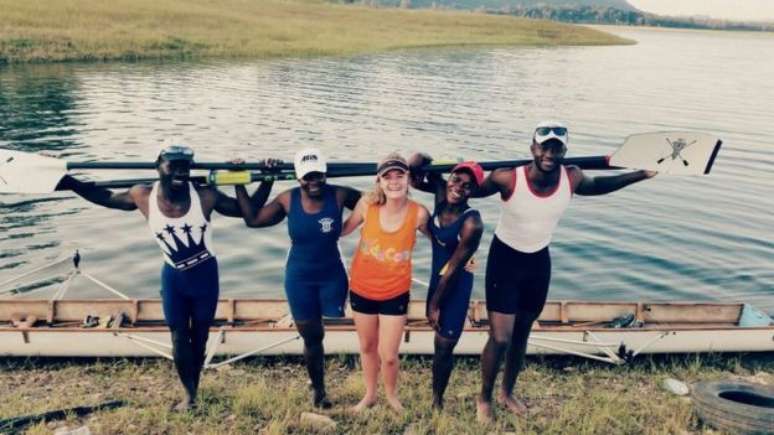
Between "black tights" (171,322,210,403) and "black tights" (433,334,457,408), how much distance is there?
9.44 feet

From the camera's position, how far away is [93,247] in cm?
1717

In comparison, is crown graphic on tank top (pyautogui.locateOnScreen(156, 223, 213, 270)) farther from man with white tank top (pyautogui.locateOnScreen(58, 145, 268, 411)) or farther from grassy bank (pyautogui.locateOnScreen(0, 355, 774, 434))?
grassy bank (pyautogui.locateOnScreen(0, 355, 774, 434))

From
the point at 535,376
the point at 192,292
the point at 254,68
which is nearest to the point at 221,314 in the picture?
the point at 192,292

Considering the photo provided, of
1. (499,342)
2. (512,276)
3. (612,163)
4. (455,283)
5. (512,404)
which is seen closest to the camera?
(455,283)

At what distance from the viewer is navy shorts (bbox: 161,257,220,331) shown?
25.5 ft

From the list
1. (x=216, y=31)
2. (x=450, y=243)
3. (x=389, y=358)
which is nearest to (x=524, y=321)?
(x=450, y=243)

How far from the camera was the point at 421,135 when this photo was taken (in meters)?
32.7

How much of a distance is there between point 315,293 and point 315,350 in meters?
0.82

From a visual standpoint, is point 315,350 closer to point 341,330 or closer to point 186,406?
point 186,406

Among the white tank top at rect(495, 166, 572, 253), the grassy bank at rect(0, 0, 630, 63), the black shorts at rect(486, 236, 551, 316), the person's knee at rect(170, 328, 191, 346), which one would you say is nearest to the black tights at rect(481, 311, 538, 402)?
the black shorts at rect(486, 236, 551, 316)

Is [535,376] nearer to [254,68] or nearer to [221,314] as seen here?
[221,314]

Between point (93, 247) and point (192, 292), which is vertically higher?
point (192, 292)

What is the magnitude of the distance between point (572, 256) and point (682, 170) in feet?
29.6

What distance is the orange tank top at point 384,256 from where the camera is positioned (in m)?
7.50
